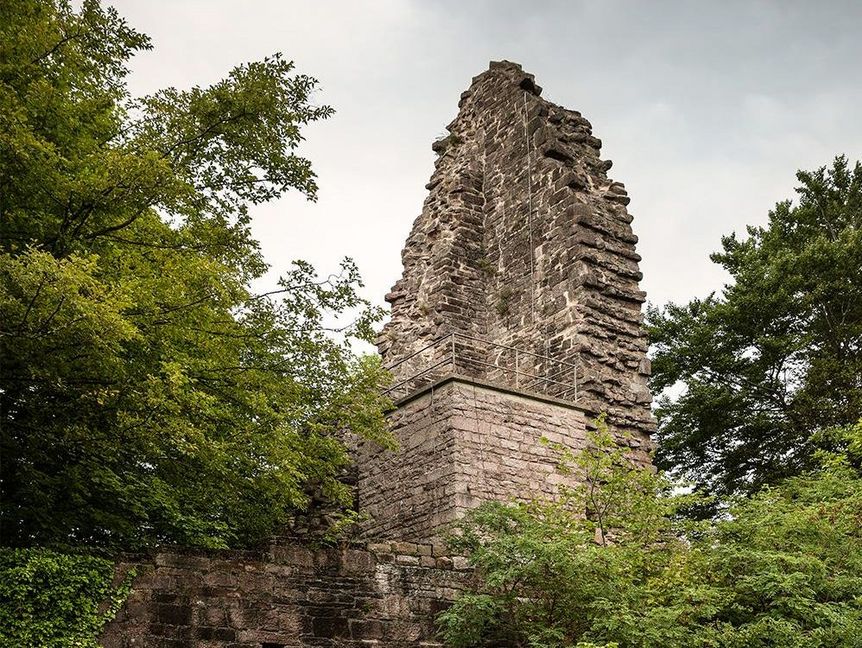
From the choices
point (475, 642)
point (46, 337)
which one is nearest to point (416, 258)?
point (475, 642)

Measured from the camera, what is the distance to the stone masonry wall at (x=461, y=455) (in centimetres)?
1220

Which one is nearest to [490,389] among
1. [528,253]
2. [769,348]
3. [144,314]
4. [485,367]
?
[485,367]

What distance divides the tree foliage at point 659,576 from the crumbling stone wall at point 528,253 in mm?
3280

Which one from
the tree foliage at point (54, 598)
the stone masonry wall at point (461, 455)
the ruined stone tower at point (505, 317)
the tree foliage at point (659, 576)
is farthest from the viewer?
the ruined stone tower at point (505, 317)

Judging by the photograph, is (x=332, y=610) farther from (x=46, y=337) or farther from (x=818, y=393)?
(x=818, y=393)

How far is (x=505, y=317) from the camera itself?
15.6 meters

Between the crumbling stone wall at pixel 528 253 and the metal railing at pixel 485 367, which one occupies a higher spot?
the crumbling stone wall at pixel 528 253

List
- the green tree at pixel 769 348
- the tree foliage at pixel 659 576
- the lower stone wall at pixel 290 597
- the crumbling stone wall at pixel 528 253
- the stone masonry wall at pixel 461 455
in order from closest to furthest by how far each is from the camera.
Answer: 1. the lower stone wall at pixel 290 597
2. the tree foliage at pixel 659 576
3. the stone masonry wall at pixel 461 455
4. the crumbling stone wall at pixel 528 253
5. the green tree at pixel 769 348

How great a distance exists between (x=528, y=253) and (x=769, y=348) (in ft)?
27.2

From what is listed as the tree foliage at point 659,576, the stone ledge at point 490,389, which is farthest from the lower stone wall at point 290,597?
the stone ledge at point 490,389

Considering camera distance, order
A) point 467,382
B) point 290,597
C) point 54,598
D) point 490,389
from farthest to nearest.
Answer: point 490,389, point 467,382, point 290,597, point 54,598

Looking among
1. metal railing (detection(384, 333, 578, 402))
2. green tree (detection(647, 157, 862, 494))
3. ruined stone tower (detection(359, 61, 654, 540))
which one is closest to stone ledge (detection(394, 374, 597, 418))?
ruined stone tower (detection(359, 61, 654, 540))

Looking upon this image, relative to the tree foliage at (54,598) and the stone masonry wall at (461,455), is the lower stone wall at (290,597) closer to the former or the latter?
Answer: the tree foliage at (54,598)

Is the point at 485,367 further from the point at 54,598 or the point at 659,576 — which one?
the point at 54,598
